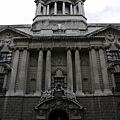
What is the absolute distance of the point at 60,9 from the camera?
122ft

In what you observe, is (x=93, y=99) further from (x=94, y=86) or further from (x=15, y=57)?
(x=15, y=57)

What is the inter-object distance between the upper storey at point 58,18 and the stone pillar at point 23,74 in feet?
16.9

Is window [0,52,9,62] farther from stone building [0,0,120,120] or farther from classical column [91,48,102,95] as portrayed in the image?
classical column [91,48,102,95]

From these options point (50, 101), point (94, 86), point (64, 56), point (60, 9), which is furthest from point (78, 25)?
point (50, 101)

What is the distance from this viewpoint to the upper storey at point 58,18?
92.5ft

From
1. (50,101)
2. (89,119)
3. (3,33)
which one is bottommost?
(89,119)

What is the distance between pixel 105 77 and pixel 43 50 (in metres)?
9.60

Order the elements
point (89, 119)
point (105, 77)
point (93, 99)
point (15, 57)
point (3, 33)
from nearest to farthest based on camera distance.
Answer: point (89, 119)
point (93, 99)
point (105, 77)
point (15, 57)
point (3, 33)

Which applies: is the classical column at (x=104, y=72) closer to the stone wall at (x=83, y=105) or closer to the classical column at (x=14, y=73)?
the stone wall at (x=83, y=105)

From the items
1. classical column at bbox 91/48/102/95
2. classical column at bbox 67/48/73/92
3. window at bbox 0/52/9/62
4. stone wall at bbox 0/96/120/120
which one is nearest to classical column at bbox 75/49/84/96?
classical column at bbox 67/48/73/92

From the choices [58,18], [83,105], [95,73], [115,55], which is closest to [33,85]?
[83,105]

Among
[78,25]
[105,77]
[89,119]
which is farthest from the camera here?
[78,25]

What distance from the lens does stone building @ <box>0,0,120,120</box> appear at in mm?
19953

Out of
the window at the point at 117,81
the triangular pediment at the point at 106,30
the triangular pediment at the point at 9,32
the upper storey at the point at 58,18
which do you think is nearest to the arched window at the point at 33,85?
the triangular pediment at the point at 9,32
